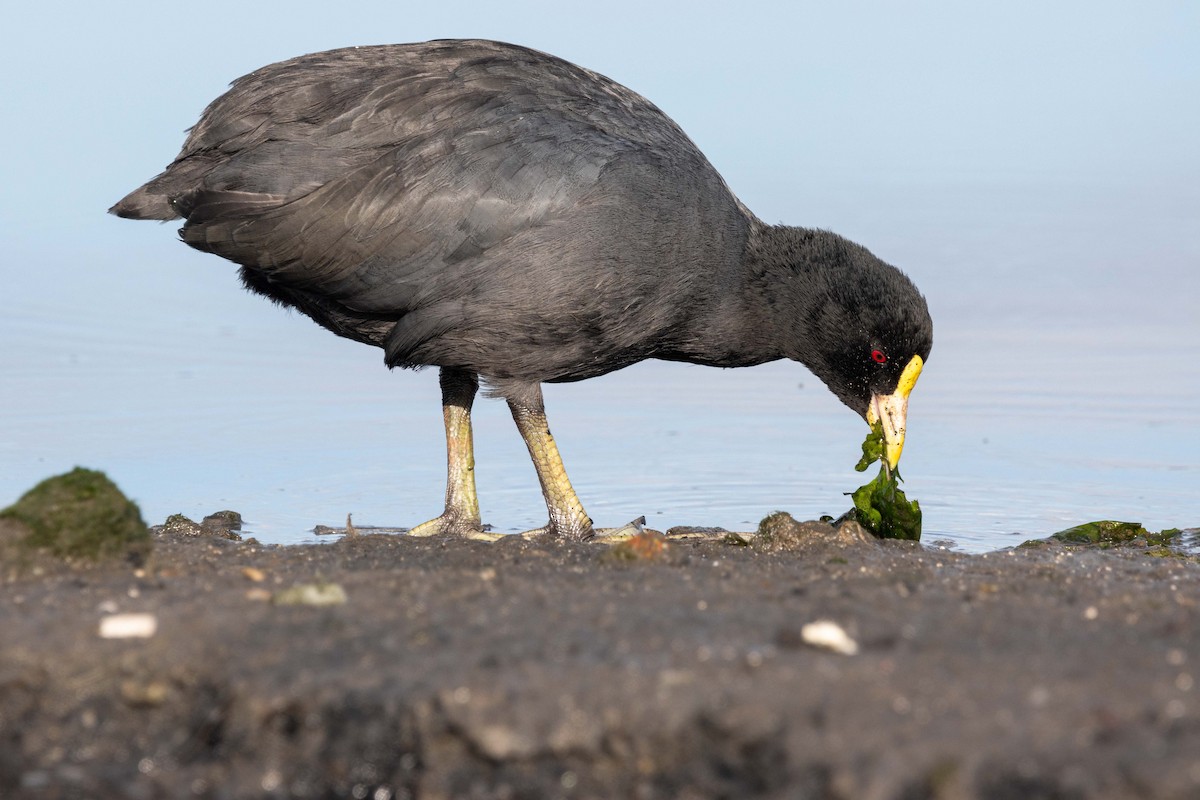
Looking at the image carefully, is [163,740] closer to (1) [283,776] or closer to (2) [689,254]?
(1) [283,776]

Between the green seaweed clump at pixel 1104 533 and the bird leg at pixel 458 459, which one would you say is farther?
the bird leg at pixel 458 459

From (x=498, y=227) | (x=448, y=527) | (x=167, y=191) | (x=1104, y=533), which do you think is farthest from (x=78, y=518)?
(x=1104, y=533)

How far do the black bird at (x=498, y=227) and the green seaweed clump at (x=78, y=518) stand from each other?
2021 mm

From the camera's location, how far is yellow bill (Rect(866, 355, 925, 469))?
791 centimetres

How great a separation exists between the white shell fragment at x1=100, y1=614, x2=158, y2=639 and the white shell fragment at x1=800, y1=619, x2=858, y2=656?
1799mm

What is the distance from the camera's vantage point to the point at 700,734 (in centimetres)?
367

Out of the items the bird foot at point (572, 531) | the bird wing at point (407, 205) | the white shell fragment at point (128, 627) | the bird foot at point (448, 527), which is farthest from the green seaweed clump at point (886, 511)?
the white shell fragment at point (128, 627)

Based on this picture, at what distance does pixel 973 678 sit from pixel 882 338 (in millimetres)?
4098

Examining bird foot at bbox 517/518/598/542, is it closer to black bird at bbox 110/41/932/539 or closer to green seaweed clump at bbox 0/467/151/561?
black bird at bbox 110/41/932/539

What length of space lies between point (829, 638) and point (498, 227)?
3.31 meters

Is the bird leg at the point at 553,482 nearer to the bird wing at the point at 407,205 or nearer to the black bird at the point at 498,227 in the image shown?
the black bird at the point at 498,227

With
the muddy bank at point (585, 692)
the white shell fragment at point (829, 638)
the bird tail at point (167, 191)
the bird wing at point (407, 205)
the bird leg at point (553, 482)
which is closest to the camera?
the muddy bank at point (585, 692)

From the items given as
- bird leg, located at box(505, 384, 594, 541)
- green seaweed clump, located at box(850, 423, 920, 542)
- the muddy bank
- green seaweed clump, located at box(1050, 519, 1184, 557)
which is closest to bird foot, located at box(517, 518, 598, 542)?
bird leg, located at box(505, 384, 594, 541)

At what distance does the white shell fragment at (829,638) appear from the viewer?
13.5 feet
